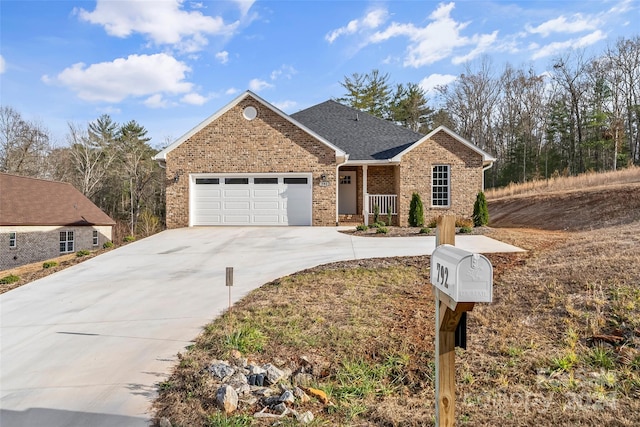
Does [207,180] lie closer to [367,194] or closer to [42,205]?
[367,194]

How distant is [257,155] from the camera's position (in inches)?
610

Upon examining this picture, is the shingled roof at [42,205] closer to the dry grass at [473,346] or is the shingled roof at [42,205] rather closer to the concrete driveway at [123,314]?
the concrete driveway at [123,314]

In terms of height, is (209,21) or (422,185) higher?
(209,21)

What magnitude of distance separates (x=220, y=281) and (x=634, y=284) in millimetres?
7070

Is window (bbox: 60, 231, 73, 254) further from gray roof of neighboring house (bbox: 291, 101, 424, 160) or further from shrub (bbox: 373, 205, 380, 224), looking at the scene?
shrub (bbox: 373, 205, 380, 224)

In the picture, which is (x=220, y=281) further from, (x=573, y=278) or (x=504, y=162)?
(x=504, y=162)

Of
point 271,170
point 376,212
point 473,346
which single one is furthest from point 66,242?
point 473,346

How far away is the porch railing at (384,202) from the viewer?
16.7 m

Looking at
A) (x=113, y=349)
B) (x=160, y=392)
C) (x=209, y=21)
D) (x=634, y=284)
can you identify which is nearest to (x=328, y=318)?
(x=160, y=392)

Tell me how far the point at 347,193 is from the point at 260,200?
4.98 m

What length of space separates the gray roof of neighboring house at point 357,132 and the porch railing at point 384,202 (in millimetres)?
1758

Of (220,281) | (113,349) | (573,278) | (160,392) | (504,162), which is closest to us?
(160,392)

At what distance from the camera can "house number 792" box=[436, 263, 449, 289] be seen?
195 centimetres

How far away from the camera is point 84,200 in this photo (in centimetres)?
2927
